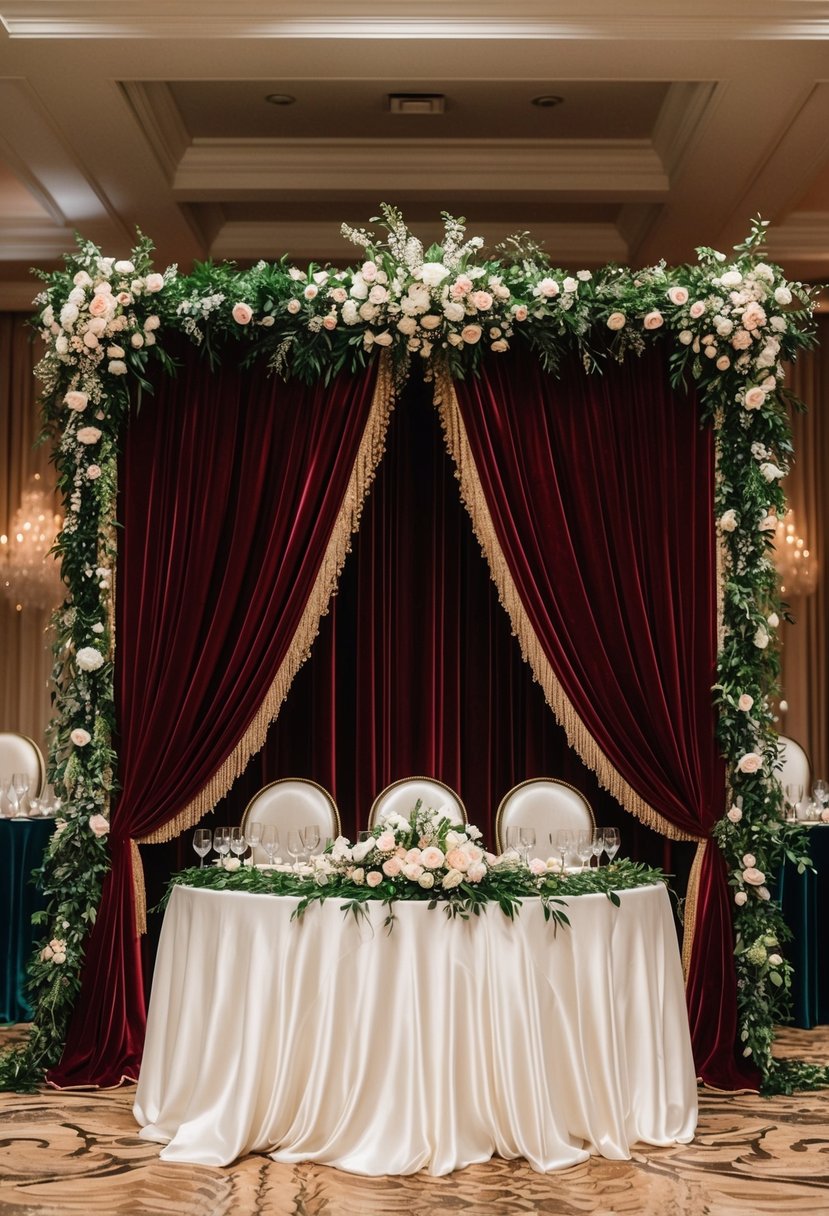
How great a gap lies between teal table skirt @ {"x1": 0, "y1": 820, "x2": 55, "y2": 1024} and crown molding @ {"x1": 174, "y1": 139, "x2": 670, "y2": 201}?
3.60 metres

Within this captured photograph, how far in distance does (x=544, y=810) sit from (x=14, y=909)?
2551 millimetres

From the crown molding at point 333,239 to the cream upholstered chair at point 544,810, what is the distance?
3830 mm

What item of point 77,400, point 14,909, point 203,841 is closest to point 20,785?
point 14,909

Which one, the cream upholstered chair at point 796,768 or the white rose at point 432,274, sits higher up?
the white rose at point 432,274

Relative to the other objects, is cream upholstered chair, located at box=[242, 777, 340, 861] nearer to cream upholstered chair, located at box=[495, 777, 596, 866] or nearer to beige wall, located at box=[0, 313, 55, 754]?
cream upholstered chair, located at box=[495, 777, 596, 866]

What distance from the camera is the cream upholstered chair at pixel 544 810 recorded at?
589 centimetres

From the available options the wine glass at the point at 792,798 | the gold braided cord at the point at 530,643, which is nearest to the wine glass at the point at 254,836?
the gold braided cord at the point at 530,643

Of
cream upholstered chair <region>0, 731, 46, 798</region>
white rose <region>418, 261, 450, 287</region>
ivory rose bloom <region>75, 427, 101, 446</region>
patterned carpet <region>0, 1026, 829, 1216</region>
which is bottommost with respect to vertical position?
patterned carpet <region>0, 1026, 829, 1216</region>

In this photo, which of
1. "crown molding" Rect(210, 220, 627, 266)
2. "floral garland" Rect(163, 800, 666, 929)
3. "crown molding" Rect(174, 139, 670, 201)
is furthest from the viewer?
"crown molding" Rect(210, 220, 627, 266)

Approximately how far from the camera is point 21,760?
710 centimetres

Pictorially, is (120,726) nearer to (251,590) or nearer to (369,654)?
(251,590)

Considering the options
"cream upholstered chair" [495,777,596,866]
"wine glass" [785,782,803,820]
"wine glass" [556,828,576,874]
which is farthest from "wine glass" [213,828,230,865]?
"wine glass" [785,782,803,820]

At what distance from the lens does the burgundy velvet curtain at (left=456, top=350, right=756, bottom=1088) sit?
18.5ft

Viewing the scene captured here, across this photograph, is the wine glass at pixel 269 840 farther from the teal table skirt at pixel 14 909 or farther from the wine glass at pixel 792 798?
the wine glass at pixel 792 798
